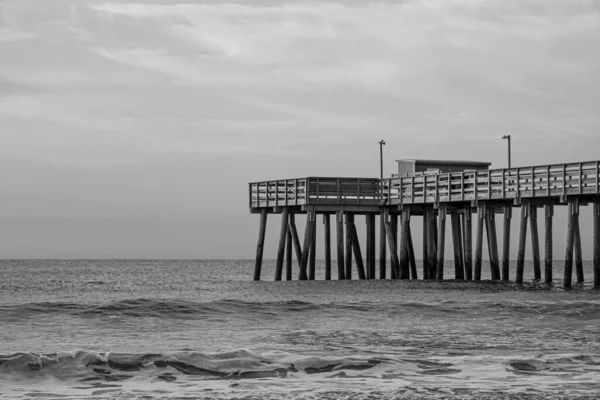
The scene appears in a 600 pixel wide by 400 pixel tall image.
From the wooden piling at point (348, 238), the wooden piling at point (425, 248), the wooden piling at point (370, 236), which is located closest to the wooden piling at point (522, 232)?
the wooden piling at point (425, 248)

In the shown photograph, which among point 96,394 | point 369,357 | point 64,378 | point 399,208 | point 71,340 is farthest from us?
point 399,208

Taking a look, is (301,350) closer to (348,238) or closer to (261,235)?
(348,238)

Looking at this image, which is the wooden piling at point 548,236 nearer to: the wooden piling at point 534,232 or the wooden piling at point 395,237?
the wooden piling at point 534,232

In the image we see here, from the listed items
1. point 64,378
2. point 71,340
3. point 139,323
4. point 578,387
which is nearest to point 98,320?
point 139,323

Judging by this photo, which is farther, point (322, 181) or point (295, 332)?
point (322, 181)

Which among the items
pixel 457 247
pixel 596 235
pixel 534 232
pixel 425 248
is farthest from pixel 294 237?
pixel 596 235

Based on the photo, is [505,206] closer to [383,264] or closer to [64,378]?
[383,264]

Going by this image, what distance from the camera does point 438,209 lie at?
41.6 m

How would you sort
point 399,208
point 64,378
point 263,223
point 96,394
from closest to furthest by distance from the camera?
point 96,394 → point 64,378 → point 399,208 → point 263,223

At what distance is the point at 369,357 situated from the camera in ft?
53.5

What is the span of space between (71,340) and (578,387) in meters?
9.78

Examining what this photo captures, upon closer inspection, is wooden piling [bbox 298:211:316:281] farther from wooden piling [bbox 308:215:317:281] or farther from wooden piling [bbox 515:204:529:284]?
wooden piling [bbox 515:204:529:284]

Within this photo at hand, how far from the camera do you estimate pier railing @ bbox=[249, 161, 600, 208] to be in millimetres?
35156

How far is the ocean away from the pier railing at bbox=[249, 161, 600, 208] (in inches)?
254
